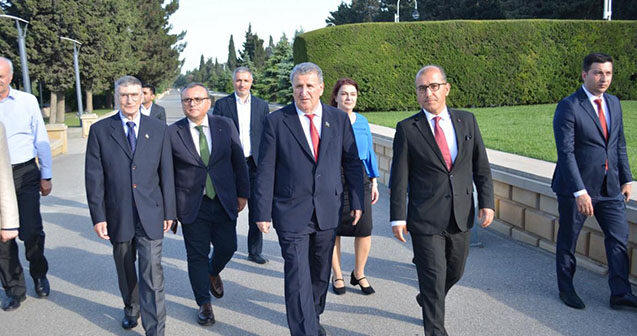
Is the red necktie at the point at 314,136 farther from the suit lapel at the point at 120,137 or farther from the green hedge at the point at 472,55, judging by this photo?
the green hedge at the point at 472,55

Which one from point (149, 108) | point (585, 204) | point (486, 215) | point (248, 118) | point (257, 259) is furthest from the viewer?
point (149, 108)

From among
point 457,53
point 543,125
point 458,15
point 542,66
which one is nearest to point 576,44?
point 542,66

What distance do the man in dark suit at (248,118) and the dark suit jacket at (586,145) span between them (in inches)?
119

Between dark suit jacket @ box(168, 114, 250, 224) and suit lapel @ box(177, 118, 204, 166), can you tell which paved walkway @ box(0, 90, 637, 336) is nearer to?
dark suit jacket @ box(168, 114, 250, 224)

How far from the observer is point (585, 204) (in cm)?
421

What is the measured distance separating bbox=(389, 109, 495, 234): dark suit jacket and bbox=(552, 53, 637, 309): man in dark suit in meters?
1.00

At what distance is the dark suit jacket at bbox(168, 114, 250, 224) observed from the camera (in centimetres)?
435

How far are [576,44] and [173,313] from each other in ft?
73.9

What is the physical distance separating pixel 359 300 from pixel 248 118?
2.41 metres

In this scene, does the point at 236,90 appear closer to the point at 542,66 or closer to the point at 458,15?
the point at 542,66

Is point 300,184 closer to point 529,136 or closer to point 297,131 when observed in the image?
point 297,131

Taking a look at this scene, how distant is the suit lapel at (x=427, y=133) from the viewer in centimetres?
369

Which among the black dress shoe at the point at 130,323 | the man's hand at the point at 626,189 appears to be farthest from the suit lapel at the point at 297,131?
the man's hand at the point at 626,189

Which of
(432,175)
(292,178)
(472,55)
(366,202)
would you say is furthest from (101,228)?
(472,55)
